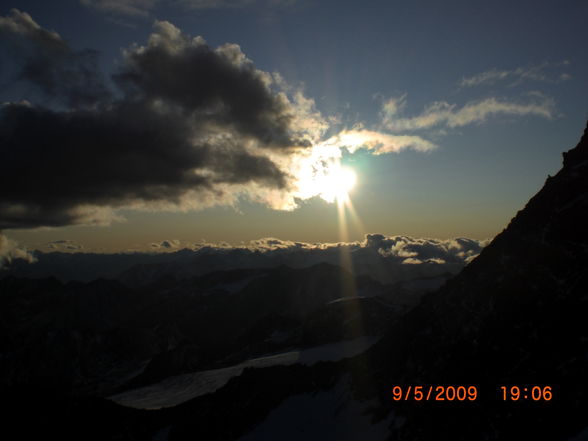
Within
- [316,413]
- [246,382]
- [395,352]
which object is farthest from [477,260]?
[246,382]

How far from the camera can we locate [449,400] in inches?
3501

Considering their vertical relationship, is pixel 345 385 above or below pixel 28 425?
above

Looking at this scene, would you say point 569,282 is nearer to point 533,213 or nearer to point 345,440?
point 533,213

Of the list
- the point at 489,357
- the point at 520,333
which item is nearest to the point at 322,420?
the point at 489,357

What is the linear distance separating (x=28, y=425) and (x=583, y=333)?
696 feet
